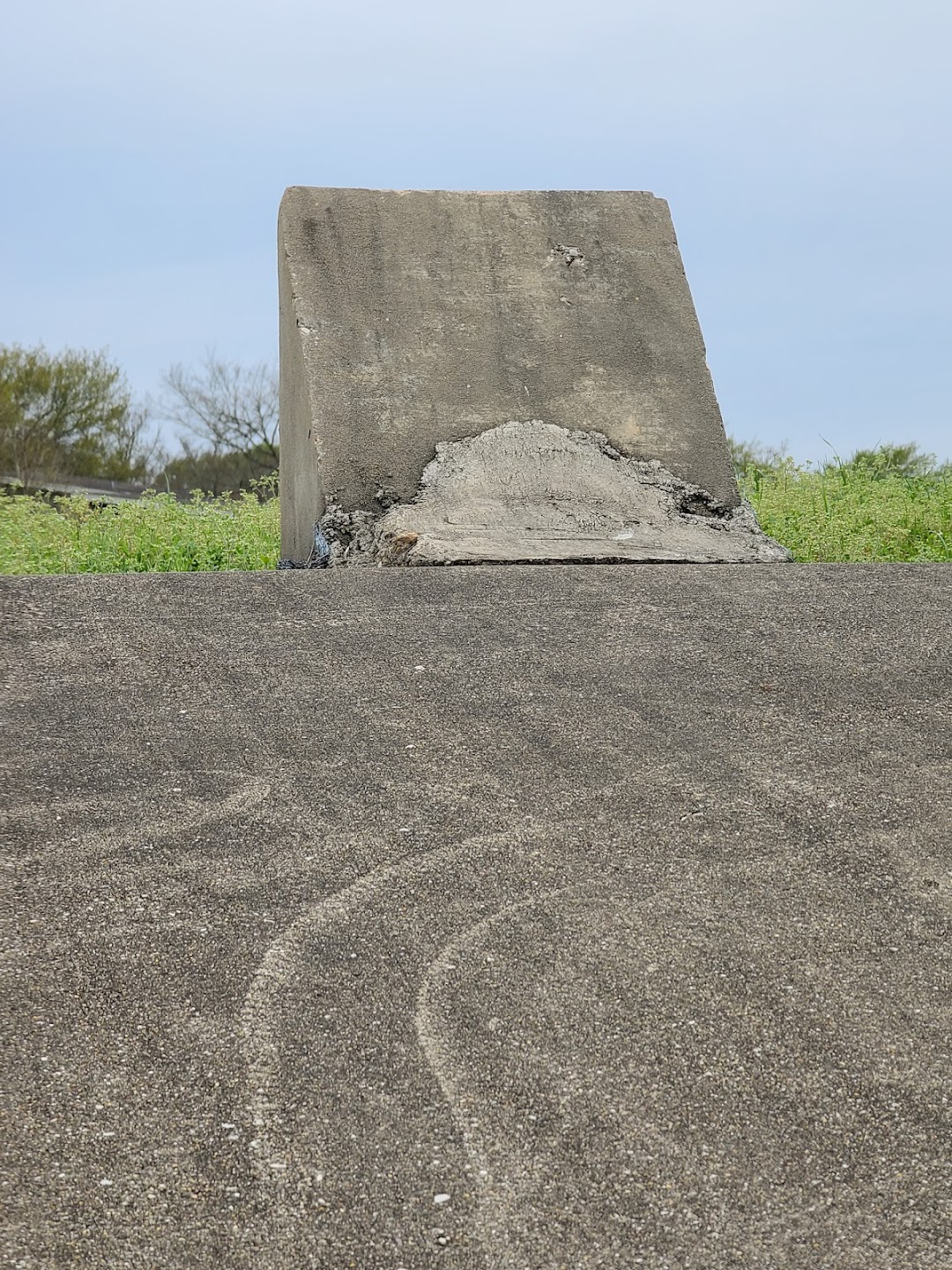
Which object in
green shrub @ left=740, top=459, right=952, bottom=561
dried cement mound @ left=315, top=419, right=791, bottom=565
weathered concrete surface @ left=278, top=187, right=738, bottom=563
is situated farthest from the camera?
green shrub @ left=740, top=459, right=952, bottom=561

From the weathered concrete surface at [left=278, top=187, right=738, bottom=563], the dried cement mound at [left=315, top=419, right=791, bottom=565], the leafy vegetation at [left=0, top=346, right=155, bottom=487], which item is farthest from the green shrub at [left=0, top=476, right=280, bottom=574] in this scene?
the leafy vegetation at [left=0, top=346, right=155, bottom=487]

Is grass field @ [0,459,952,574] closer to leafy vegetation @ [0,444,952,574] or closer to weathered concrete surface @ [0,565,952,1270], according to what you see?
leafy vegetation @ [0,444,952,574]

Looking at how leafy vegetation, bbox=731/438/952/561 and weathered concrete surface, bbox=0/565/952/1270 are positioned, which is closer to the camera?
weathered concrete surface, bbox=0/565/952/1270

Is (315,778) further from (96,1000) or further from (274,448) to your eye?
(274,448)

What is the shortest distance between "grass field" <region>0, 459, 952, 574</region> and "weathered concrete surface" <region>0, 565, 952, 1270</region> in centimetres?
351

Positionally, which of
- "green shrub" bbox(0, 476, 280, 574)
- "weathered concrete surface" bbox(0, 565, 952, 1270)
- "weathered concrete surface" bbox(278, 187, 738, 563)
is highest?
"weathered concrete surface" bbox(278, 187, 738, 563)

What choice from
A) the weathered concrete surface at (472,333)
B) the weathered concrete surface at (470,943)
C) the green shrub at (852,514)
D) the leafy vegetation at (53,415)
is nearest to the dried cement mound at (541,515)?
the weathered concrete surface at (472,333)

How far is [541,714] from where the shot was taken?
347 cm

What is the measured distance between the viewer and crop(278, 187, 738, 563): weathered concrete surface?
215 inches

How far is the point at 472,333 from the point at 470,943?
382 centimetres

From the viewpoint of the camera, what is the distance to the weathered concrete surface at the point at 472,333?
5.47 meters

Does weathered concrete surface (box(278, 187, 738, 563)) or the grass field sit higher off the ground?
weathered concrete surface (box(278, 187, 738, 563))

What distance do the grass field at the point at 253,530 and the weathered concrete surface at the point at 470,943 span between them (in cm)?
351

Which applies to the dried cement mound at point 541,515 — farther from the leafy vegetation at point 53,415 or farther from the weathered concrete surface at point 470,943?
the leafy vegetation at point 53,415
